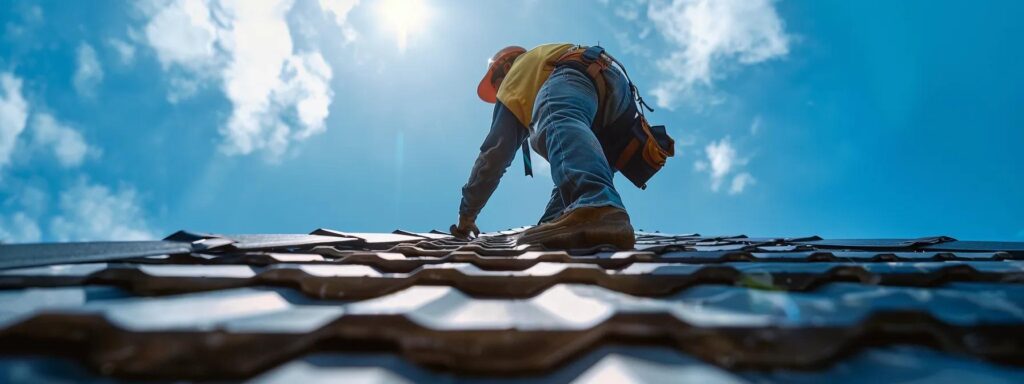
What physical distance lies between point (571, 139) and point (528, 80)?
1004mm

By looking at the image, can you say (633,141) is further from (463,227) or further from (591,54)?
(463,227)

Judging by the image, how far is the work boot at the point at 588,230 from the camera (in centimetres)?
174

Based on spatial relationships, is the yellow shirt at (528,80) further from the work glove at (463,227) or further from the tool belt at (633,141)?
the work glove at (463,227)

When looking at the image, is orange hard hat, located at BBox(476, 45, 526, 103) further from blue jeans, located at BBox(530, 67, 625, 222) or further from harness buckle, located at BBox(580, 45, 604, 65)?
A: blue jeans, located at BBox(530, 67, 625, 222)

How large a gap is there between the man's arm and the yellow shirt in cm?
15

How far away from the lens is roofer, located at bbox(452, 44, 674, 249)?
70.6 inches

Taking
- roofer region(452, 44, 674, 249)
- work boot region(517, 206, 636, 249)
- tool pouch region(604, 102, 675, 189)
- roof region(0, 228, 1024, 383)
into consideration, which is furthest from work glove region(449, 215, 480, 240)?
roof region(0, 228, 1024, 383)

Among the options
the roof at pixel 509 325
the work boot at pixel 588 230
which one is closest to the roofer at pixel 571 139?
the work boot at pixel 588 230

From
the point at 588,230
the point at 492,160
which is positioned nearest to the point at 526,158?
the point at 492,160

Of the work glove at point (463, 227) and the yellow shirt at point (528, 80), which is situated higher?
the yellow shirt at point (528, 80)

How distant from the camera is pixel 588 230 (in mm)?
1738

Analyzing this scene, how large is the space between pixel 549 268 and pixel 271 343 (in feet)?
2.13

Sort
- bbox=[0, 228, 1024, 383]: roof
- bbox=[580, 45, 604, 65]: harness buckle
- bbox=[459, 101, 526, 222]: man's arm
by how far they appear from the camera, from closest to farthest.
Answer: bbox=[0, 228, 1024, 383]: roof, bbox=[580, 45, 604, 65]: harness buckle, bbox=[459, 101, 526, 222]: man's arm

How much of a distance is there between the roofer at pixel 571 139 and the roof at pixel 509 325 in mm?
832
